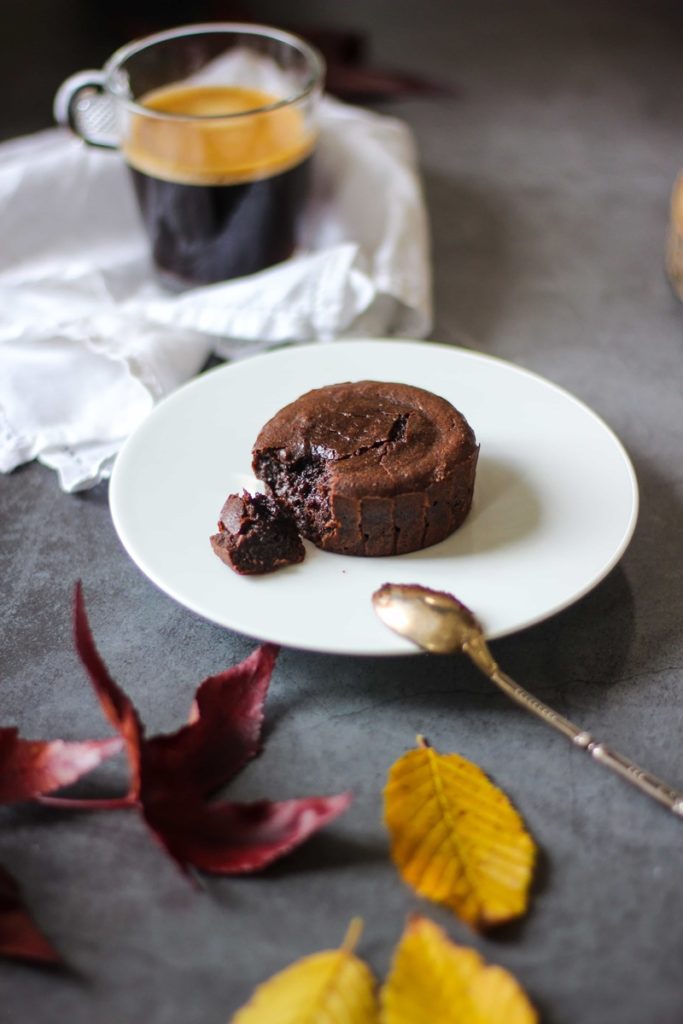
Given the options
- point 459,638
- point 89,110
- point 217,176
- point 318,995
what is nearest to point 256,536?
point 459,638

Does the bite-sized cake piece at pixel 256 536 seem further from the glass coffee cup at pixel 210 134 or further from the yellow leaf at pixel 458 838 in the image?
the glass coffee cup at pixel 210 134

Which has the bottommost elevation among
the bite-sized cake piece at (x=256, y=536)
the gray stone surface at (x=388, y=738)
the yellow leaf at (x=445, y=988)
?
the gray stone surface at (x=388, y=738)

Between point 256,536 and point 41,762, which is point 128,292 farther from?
point 41,762

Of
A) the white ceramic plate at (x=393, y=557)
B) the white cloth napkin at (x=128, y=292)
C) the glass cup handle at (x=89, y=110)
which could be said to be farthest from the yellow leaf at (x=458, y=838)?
the glass cup handle at (x=89, y=110)

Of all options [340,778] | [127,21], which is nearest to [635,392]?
[340,778]

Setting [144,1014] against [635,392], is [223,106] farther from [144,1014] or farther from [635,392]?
[144,1014]

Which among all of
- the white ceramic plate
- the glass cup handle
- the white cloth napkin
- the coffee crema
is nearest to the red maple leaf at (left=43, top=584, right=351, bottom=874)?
the white ceramic plate
